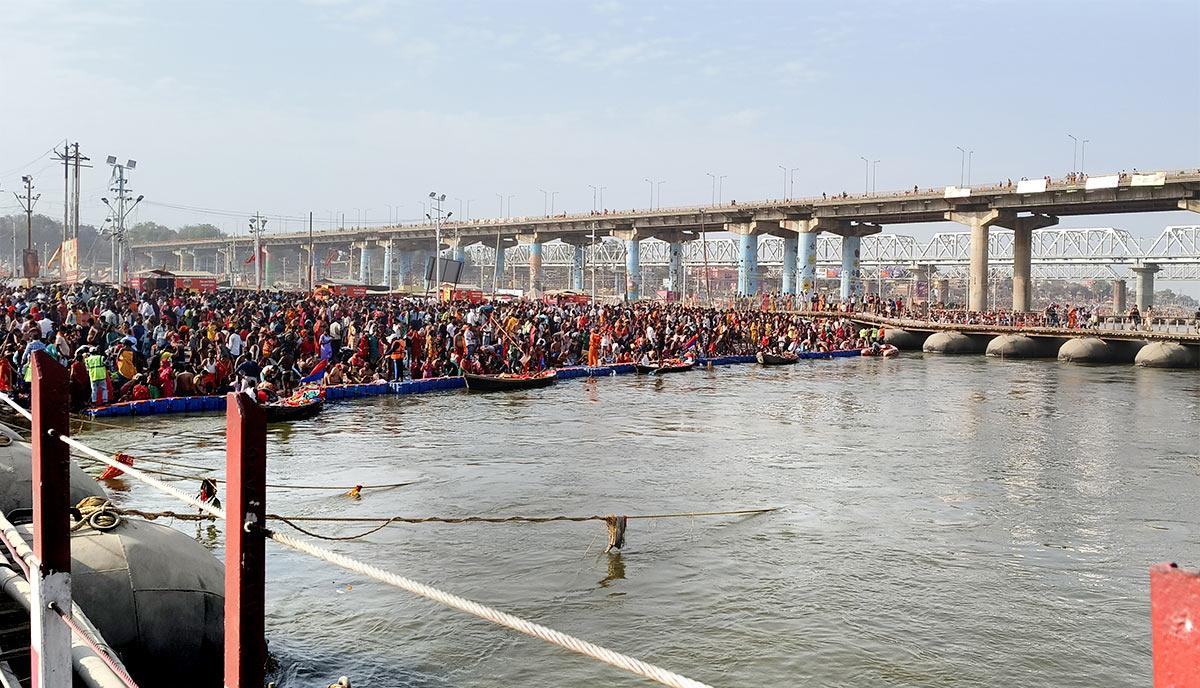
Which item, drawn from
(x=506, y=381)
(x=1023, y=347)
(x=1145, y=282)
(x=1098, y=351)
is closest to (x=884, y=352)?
(x=1023, y=347)

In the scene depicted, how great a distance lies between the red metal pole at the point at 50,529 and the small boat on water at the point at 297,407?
2160cm

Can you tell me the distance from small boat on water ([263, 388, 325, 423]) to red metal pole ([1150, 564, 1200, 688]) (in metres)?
25.1

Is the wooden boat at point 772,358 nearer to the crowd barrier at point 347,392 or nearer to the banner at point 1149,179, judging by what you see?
the crowd barrier at point 347,392

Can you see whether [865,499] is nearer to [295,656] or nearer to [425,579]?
[425,579]

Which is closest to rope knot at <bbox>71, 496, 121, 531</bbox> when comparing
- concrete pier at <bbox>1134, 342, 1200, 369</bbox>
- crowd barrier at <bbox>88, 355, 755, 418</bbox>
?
crowd barrier at <bbox>88, 355, 755, 418</bbox>

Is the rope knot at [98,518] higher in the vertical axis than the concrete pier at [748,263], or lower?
lower

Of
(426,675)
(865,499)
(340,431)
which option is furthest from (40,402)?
(340,431)

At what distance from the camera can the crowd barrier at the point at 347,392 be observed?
24625 millimetres

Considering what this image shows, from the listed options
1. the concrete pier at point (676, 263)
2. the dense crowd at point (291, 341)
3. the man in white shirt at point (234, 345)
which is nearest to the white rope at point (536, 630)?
the dense crowd at point (291, 341)

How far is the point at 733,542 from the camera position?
15.8m

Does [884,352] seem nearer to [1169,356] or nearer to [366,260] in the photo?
[1169,356]

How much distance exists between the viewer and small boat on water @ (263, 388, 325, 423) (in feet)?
83.2

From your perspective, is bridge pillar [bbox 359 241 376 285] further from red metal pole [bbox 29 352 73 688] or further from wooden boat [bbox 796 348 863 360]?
red metal pole [bbox 29 352 73 688]

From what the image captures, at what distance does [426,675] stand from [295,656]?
143 cm
